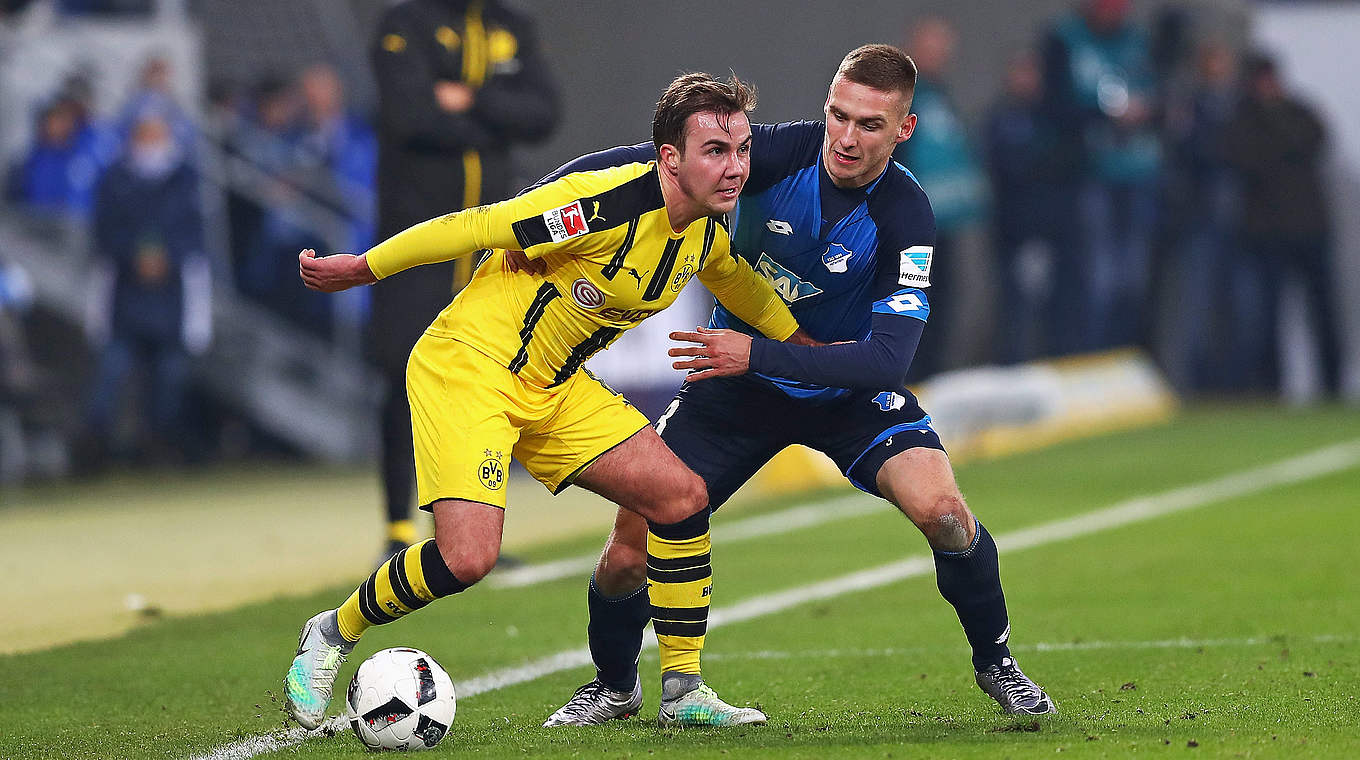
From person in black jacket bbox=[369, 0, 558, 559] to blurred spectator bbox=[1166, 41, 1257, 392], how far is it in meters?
10.4

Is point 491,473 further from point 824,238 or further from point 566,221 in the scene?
point 824,238

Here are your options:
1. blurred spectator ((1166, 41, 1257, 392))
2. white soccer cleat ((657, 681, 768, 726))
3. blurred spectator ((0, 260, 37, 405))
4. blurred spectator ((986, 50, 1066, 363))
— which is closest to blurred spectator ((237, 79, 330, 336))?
blurred spectator ((0, 260, 37, 405))

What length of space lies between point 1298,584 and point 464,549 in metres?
4.33

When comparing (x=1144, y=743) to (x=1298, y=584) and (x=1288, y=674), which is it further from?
(x=1298, y=584)

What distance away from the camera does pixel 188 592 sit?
879cm

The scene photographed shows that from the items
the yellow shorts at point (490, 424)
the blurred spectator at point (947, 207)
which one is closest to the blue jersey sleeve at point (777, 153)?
the yellow shorts at point (490, 424)

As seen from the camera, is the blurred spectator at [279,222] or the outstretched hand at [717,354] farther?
the blurred spectator at [279,222]

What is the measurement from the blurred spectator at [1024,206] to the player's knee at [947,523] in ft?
35.5

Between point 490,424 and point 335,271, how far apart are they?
2.00ft

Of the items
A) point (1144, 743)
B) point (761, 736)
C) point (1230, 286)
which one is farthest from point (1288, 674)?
point (1230, 286)

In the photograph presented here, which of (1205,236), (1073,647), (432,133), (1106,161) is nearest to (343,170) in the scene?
(1106,161)

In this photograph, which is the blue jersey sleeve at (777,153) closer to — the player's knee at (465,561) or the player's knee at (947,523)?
the player's knee at (947,523)

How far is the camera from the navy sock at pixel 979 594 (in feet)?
18.6

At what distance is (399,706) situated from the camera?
535 cm
